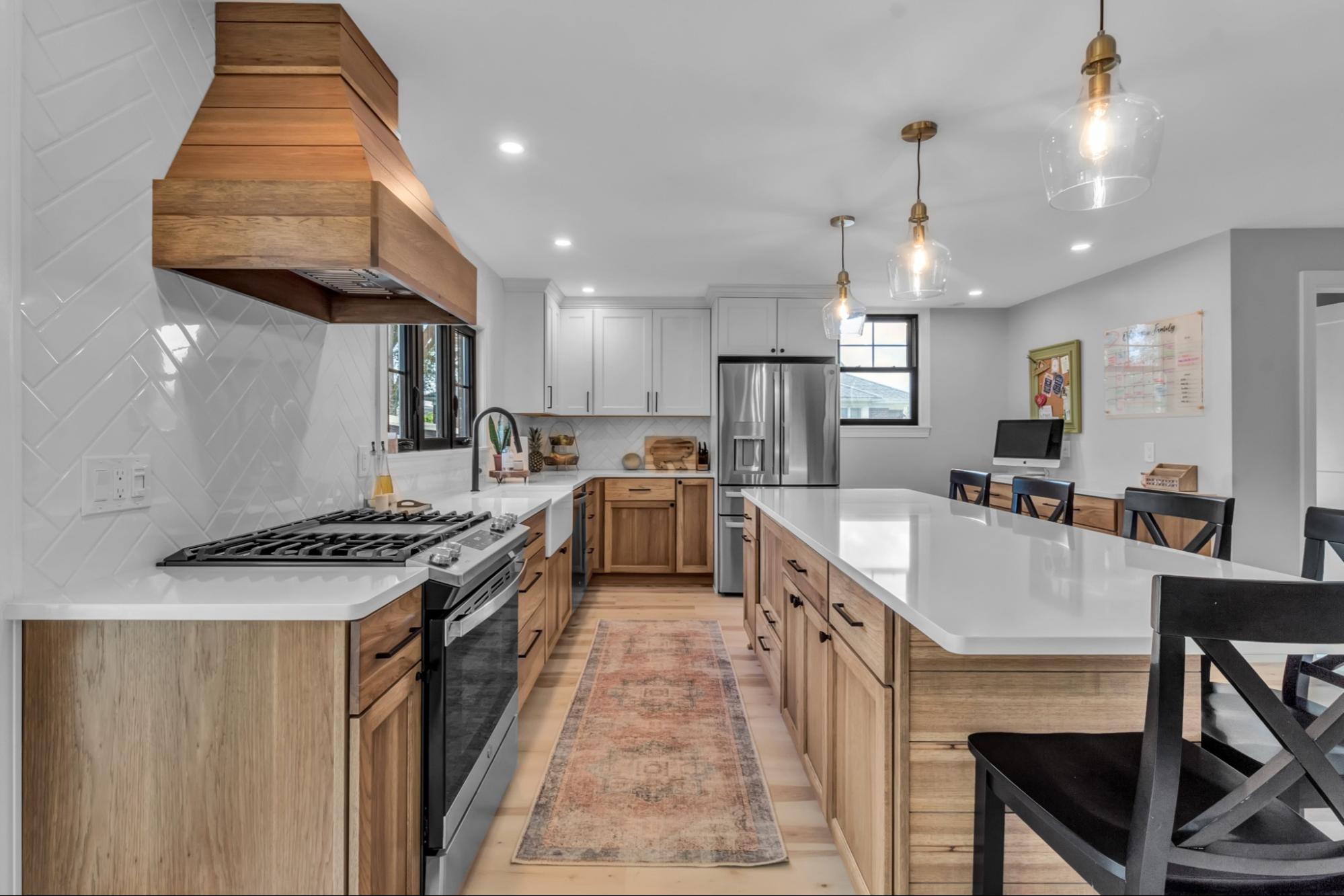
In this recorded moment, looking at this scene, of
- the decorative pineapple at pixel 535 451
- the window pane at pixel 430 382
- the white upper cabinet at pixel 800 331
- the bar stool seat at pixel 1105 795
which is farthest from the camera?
the decorative pineapple at pixel 535 451

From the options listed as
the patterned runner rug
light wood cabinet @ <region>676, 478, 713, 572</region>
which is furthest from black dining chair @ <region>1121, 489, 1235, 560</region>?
light wood cabinet @ <region>676, 478, 713, 572</region>

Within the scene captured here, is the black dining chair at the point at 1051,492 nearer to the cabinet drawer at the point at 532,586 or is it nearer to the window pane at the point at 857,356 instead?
the cabinet drawer at the point at 532,586

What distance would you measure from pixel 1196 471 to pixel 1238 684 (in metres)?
3.87

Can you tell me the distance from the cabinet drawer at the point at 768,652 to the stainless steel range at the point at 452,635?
104 cm

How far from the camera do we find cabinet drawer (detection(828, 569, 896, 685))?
4.15ft

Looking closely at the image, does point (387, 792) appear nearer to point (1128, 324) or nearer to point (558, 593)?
point (558, 593)

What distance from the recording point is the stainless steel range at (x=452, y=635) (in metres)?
1.48

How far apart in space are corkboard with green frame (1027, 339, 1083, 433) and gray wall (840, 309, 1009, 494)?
417mm

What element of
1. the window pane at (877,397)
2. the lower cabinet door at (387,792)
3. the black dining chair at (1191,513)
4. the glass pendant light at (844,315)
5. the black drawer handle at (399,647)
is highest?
the glass pendant light at (844,315)

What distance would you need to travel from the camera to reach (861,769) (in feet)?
4.73

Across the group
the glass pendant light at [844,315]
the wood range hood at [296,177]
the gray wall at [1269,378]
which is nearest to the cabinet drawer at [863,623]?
the wood range hood at [296,177]

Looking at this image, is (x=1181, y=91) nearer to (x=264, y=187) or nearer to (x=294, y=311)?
(x=264, y=187)

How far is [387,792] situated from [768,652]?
5.95 feet

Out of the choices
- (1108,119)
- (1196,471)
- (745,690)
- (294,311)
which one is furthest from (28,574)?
(1196,471)
